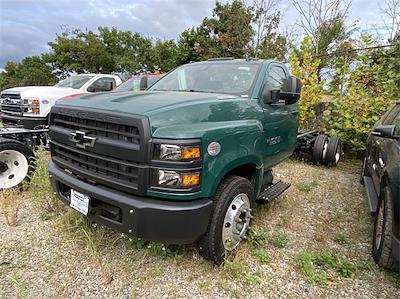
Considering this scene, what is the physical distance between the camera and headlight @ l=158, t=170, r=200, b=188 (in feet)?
7.47

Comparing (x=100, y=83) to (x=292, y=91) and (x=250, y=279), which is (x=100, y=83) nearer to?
(x=292, y=91)

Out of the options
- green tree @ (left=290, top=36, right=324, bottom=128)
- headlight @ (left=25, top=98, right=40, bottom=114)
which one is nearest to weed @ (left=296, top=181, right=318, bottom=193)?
green tree @ (left=290, top=36, right=324, bottom=128)

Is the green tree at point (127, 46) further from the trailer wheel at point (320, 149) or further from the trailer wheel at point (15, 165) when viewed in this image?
the trailer wheel at point (15, 165)

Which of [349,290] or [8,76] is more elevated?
[8,76]

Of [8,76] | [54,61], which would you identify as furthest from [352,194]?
[8,76]

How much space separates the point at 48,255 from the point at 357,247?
323 centimetres

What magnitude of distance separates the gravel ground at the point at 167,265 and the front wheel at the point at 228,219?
169 millimetres

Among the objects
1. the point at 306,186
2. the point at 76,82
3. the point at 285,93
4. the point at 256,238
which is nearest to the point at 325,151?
the point at 306,186

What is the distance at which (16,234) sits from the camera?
11.0 ft

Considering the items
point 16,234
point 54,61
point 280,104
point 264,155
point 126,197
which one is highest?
point 54,61

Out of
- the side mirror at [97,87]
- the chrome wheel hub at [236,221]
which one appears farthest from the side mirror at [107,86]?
Result: the chrome wheel hub at [236,221]

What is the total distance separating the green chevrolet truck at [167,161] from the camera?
2289mm

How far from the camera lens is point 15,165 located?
453 centimetres

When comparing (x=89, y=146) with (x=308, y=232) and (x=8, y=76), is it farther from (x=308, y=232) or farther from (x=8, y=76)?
(x=8, y=76)
